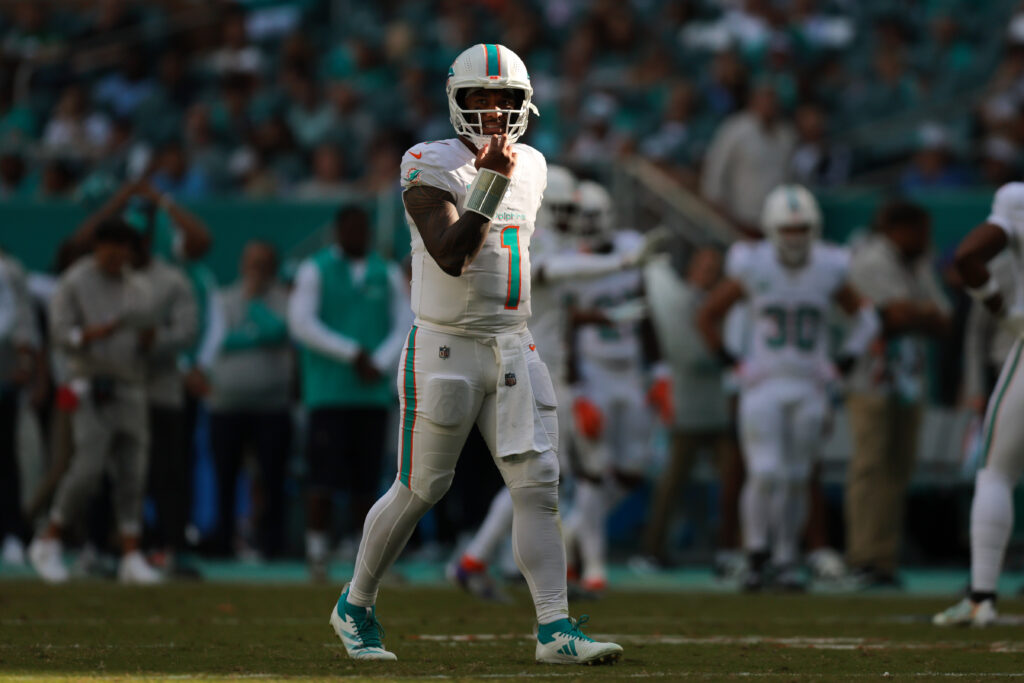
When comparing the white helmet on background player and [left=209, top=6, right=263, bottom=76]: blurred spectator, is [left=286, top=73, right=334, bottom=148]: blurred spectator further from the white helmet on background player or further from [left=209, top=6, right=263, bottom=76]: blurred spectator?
the white helmet on background player

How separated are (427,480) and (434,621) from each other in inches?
87.1

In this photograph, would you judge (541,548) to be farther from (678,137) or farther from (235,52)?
(235,52)

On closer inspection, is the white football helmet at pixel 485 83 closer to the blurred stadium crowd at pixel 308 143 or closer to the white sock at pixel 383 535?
the white sock at pixel 383 535

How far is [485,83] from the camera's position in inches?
227

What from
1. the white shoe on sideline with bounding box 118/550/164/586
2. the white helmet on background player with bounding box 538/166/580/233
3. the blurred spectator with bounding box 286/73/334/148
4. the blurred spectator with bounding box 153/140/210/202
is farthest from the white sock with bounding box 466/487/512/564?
the blurred spectator with bounding box 286/73/334/148

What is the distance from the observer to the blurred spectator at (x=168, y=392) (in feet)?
35.0

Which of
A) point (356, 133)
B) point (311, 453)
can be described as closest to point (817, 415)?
point (311, 453)

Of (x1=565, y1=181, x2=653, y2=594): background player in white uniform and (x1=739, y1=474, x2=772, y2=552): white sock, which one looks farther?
(x1=739, y1=474, x2=772, y2=552): white sock

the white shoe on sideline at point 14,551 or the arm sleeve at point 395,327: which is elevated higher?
the arm sleeve at point 395,327

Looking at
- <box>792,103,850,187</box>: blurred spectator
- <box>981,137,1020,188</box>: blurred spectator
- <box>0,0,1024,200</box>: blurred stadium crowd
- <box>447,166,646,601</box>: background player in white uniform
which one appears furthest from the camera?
<box>0,0,1024,200</box>: blurred stadium crowd

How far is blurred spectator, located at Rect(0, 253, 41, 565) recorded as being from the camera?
37.0ft

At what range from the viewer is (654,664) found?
581cm

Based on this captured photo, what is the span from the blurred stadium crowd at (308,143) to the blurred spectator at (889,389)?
0.52ft

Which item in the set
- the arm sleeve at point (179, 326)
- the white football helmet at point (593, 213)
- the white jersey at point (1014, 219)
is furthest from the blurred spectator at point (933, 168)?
the white jersey at point (1014, 219)
